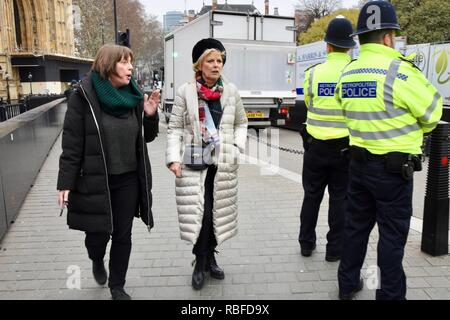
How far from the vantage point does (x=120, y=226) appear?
3377 mm

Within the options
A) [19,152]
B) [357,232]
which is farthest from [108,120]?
[19,152]

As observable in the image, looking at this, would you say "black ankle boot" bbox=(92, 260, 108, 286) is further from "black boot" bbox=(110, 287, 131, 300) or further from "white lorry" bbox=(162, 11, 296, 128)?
"white lorry" bbox=(162, 11, 296, 128)

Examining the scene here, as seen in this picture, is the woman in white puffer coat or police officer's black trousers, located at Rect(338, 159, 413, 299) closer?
police officer's black trousers, located at Rect(338, 159, 413, 299)

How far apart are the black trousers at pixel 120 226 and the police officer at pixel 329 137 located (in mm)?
1642

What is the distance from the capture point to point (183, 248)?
4.66 meters

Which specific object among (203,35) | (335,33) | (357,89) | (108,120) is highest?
(203,35)

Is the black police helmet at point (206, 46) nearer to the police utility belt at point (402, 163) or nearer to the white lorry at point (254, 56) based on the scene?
the police utility belt at point (402, 163)

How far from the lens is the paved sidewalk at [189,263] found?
3654mm

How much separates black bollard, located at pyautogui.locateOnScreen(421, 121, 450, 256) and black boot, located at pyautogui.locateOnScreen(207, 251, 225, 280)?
2.01 m

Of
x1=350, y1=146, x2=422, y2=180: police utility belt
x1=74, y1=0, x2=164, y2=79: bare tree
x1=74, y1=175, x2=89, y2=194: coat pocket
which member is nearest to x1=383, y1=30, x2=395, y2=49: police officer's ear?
x1=350, y1=146, x2=422, y2=180: police utility belt

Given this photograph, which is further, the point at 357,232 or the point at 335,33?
the point at 335,33

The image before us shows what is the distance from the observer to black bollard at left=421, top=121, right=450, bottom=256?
4.02 metres
